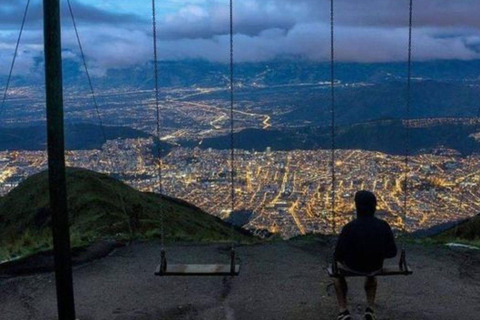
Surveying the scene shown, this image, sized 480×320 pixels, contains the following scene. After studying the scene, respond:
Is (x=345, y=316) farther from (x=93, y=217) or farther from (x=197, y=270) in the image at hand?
(x=93, y=217)

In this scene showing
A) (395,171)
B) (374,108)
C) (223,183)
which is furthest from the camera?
(374,108)

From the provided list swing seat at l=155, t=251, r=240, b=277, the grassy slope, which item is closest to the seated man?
swing seat at l=155, t=251, r=240, b=277

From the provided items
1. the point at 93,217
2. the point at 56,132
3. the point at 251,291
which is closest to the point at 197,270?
the point at 251,291

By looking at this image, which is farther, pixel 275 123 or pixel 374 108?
pixel 374 108

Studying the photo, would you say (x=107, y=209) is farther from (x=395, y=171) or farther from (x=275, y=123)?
(x=275, y=123)

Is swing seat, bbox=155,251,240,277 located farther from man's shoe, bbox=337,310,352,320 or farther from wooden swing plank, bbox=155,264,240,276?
man's shoe, bbox=337,310,352,320

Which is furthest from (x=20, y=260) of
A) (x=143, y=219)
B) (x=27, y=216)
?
(x=27, y=216)

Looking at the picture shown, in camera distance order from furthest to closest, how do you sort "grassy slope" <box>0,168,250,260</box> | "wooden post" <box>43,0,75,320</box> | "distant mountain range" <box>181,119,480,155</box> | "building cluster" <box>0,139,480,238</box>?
"distant mountain range" <box>181,119,480,155</box>
"building cluster" <box>0,139,480,238</box>
"grassy slope" <box>0,168,250,260</box>
"wooden post" <box>43,0,75,320</box>
